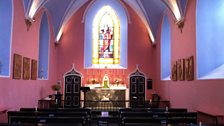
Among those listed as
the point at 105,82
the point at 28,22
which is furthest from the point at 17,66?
the point at 105,82

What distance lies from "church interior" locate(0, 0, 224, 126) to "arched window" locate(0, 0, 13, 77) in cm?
4

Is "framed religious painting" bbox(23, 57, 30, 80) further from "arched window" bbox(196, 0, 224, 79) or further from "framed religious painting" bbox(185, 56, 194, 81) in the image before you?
"arched window" bbox(196, 0, 224, 79)

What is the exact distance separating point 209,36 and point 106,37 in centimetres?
1007

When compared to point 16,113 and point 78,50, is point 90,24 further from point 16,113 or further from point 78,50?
point 16,113

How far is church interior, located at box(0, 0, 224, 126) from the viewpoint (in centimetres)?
1092

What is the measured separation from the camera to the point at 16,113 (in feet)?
27.5

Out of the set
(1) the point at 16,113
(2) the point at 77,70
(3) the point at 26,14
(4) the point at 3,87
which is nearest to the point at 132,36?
(2) the point at 77,70

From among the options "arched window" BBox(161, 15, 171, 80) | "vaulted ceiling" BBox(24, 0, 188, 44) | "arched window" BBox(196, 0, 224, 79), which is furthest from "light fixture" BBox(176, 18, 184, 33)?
"arched window" BBox(161, 15, 171, 80)

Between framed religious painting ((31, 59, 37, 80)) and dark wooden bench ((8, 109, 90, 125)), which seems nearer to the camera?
dark wooden bench ((8, 109, 90, 125))

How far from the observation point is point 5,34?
37.1 ft

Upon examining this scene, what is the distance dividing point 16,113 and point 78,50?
11.6 m

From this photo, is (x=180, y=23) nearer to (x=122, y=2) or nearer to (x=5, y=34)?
(x=122, y=2)

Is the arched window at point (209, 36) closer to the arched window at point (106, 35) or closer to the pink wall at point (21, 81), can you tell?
the pink wall at point (21, 81)

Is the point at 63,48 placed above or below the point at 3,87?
above
